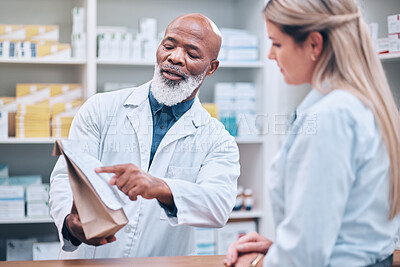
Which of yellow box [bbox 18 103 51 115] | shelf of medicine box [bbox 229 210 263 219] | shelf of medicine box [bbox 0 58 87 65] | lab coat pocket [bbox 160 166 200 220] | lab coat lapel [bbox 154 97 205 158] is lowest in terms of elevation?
shelf of medicine box [bbox 229 210 263 219]

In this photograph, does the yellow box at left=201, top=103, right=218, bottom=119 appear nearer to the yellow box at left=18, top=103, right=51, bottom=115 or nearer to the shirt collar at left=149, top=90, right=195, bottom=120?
the yellow box at left=18, top=103, right=51, bottom=115

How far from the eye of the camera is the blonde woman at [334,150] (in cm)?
84

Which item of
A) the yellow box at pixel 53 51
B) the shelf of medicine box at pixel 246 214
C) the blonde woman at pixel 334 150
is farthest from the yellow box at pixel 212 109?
the blonde woman at pixel 334 150

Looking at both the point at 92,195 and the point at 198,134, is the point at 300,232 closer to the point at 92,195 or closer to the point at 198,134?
the point at 92,195

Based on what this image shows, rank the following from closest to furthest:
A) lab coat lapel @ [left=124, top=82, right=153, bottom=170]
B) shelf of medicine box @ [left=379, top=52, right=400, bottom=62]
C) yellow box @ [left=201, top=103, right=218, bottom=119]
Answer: lab coat lapel @ [left=124, top=82, right=153, bottom=170]
shelf of medicine box @ [left=379, top=52, right=400, bottom=62]
yellow box @ [left=201, top=103, right=218, bottom=119]

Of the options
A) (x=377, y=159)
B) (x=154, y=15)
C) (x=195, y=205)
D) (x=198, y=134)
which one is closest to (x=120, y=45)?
(x=154, y=15)

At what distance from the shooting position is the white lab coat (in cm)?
159

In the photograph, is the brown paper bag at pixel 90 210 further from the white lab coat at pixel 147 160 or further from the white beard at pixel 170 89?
the white beard at pixel 170 89

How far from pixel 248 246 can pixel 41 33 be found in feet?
7.15

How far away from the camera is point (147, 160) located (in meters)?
1.65

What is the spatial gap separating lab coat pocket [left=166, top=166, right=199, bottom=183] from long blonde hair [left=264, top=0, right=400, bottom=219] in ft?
2.64

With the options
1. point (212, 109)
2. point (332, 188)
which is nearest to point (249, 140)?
point (212, 109)

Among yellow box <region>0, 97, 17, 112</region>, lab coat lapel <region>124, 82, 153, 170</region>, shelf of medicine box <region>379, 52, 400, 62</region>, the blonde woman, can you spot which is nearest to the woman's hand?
the blonde woman

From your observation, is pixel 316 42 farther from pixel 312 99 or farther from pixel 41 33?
pixel 41 33
